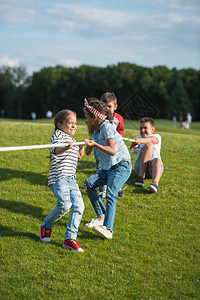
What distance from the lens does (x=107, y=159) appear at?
5.56 m

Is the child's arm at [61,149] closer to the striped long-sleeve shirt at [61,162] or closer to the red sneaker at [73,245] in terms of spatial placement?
the striped long-sleeve shirt at [61,162]

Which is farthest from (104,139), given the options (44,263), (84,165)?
(84,165)

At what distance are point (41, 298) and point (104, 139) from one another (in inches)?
101

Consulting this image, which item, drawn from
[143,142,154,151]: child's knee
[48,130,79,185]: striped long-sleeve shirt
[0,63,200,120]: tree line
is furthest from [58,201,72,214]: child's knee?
[0,63,200,120]: tree line

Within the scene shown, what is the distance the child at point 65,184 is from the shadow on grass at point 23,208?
3.62ft

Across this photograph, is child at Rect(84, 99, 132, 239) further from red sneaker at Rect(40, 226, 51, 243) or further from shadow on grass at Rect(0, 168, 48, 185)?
shadow on grass at Rect(0, 168, 48, 185)

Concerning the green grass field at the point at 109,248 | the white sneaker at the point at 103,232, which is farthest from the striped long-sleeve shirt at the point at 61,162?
the green grass field at the point at 109,248

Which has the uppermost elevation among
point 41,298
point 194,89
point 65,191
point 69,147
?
point 194,89

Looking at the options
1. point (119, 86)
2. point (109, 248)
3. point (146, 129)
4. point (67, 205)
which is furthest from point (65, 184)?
point (119, 86)

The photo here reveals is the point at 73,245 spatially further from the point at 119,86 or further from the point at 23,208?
the point at 119,86

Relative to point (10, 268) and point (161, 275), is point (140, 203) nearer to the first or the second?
point (161, 275)

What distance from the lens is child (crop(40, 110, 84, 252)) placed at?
5.03 metres

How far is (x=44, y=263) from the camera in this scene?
→ 15.0ft

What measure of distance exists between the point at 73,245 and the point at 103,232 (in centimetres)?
54
